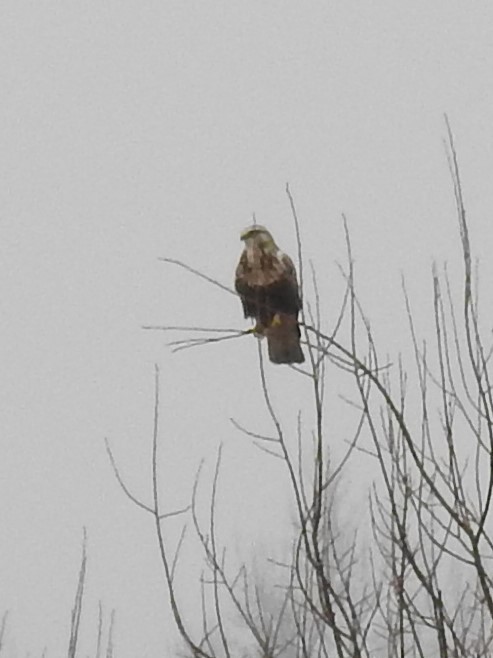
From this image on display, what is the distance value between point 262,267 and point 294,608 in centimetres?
117

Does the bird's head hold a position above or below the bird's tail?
above

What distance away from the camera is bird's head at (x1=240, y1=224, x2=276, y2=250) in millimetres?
3258

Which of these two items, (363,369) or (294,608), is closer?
(363,369)

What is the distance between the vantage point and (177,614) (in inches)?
104

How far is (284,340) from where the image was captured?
317cm

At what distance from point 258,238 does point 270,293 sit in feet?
0.66

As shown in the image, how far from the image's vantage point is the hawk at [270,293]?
10.4 feet

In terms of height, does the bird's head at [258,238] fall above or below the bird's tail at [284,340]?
above

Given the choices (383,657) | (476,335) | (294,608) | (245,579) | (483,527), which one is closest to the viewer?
(483,527)

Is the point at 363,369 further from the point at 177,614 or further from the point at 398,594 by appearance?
the point at 177,614

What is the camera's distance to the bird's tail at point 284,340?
3160mm

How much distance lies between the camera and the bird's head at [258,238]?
10.7 ft

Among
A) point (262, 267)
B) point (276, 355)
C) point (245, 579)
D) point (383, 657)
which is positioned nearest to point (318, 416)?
point (276, 355)

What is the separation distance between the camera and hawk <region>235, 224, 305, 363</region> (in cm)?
317
